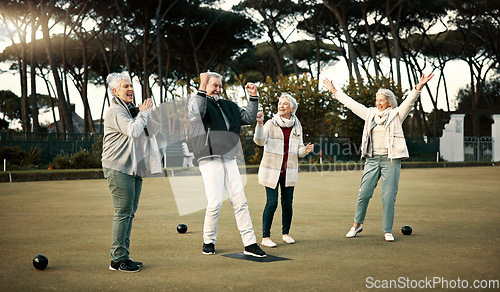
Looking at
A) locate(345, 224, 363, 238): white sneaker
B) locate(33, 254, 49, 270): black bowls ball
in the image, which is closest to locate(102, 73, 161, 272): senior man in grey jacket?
locate(33, 254, 49, 270): black bowls ball

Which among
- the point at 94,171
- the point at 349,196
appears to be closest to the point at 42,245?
the point at 349,196

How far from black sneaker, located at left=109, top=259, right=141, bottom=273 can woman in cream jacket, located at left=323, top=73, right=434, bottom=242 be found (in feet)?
9.17

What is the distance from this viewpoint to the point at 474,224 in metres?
7.93

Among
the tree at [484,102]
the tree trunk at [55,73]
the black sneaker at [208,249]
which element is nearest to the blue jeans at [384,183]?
the black sneaker at [208,249]

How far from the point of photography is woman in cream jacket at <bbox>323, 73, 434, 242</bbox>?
670 centimetres

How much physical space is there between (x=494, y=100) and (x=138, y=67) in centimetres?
2939

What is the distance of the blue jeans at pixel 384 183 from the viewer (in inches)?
265

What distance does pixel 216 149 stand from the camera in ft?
18.6

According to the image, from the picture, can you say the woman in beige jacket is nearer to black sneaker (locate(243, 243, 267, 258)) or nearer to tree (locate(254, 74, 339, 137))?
black sneaker (locate(243, 243, 267, 258))

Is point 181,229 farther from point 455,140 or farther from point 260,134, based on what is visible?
point 455,140

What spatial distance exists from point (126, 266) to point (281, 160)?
2.21 meters

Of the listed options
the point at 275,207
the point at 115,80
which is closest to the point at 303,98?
the point at 275,207

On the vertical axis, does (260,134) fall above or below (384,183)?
above

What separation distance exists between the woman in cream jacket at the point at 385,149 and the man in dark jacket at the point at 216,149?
5.52 ft
